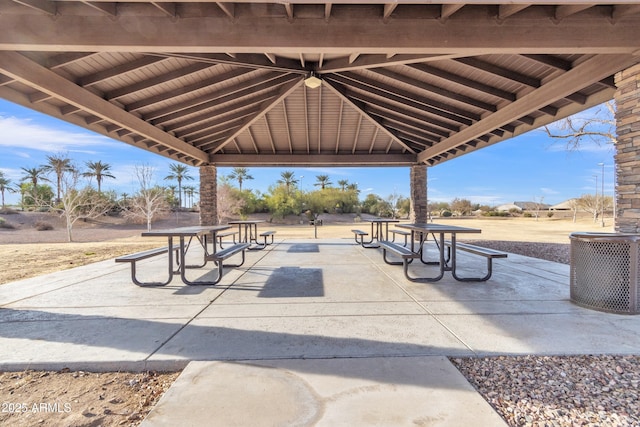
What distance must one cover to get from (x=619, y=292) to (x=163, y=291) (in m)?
5.84

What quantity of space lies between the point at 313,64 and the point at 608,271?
5308mm

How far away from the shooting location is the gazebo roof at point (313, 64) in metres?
3.37

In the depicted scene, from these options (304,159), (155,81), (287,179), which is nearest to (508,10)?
(155,81)

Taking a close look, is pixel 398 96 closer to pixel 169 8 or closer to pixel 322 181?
pixel 169 8

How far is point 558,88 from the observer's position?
4645mm

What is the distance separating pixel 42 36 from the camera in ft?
10.7

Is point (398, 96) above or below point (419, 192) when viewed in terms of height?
above

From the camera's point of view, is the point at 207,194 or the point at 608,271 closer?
the point at 608,271

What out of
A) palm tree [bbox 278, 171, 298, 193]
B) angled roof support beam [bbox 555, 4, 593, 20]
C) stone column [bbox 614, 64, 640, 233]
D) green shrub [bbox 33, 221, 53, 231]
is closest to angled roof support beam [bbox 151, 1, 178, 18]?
angled roof support beam [bbox 555, 4, 593, 20]

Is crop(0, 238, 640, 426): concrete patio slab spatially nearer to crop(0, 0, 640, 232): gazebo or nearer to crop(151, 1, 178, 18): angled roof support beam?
crop(0, 0, 640, 232): gazebo

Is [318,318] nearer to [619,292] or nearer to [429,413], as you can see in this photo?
[429,413]

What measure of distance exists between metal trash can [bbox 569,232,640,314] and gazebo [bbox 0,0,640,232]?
477 mm

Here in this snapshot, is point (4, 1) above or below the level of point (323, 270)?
above

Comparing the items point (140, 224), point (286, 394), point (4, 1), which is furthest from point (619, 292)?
point (140, 224)
